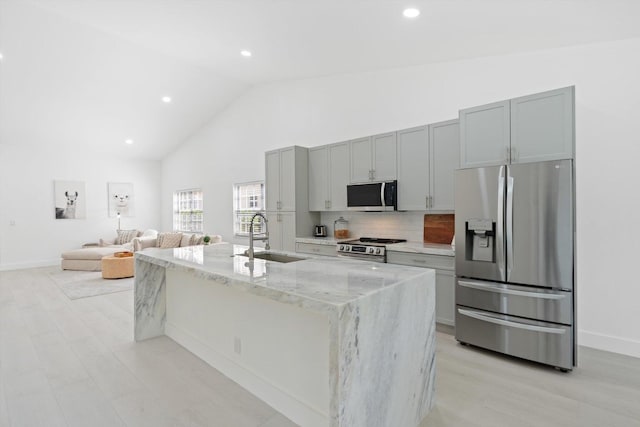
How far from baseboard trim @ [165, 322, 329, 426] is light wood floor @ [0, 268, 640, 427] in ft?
0.20

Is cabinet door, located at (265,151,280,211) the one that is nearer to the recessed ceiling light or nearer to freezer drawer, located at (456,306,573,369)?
the recessed ceiling light

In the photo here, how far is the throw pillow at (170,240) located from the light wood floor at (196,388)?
4177mm

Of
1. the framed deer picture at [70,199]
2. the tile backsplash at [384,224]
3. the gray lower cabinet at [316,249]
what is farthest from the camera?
the framed deer picture at [70,199]

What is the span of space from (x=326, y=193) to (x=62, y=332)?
3.67 meters

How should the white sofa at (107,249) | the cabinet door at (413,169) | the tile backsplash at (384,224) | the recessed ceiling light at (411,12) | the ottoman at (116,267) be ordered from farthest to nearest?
the white sofa at (107,249)
the ottoman at (116,267)
the tile backsplash at (384,224)
the cabinet door at (413,169)
the recessed ceiling light at (411,12)

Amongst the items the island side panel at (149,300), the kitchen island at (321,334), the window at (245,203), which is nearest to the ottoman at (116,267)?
the window at (245,203)

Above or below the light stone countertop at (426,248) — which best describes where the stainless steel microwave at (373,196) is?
above

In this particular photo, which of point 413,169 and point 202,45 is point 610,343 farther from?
point 202,45

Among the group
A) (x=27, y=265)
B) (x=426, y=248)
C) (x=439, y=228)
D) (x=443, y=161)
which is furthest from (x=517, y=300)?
(x=27, y=265)

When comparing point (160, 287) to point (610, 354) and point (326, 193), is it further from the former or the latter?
point (610, 354)

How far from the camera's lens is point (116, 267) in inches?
248

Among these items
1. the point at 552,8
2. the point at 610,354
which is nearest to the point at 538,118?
the point at 552,8

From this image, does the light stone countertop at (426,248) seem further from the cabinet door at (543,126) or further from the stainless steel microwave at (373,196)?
the cabinet door at (543,126)

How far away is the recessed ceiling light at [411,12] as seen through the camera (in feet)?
9.27
